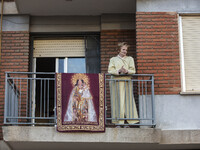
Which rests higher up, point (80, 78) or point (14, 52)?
point (14, 52)

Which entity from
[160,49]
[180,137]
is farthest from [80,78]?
[180,137]

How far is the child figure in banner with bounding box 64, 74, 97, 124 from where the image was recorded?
940 centimetres

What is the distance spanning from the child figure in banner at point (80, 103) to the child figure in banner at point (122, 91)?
0.56 m

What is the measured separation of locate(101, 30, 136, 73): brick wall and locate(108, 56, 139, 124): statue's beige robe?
1370mm

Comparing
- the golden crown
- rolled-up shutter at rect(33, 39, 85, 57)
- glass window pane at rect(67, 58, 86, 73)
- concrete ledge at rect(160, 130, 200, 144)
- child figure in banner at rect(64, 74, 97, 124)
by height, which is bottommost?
concrete ledge at rect(160, 130, 200, 144)

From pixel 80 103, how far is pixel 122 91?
3.25 feet

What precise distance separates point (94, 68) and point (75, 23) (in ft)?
4.14

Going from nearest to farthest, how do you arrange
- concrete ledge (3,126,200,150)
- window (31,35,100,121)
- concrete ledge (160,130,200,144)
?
concrete ledge (3,126,200,150) → concrete ledge (160,130,200,144) → window (31,35,100,121)

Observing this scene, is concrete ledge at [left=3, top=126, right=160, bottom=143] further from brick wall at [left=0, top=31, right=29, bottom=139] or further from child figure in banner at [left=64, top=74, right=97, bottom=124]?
brick wall at [left=0, top=31, right=29, bottom=139]

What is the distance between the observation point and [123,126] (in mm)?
10000

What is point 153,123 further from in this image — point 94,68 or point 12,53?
point 12,53

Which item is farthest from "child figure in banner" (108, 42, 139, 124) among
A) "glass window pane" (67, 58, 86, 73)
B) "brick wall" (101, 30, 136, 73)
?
"glass window pane" (67, 58, 86, 73)

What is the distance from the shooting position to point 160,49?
10281 mm

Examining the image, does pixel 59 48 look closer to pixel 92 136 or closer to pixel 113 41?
pixel 113 41
